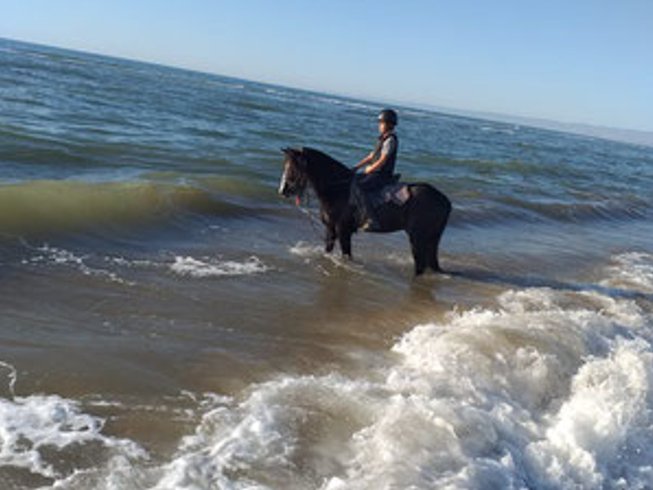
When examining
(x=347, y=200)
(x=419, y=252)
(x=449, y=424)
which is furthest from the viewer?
(x=419, y=252)

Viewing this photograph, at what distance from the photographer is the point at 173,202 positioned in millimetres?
13664

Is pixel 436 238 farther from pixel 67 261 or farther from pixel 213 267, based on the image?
pixel 67 261

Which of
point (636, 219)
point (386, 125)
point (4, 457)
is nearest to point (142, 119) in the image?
point (636, 219)

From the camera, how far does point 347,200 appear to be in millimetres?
10539

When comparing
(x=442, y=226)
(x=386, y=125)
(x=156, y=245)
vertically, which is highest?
(x=386, y=125)

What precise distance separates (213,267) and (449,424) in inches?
208

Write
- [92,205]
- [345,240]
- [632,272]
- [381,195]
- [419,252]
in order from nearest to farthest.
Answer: [381,195] < [419,252] < [345,240] < [92,205] < [632,272]

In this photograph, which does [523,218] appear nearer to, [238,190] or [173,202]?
[238,190]

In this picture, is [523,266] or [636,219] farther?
[636,219]

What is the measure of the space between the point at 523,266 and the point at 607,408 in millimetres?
A: 6948

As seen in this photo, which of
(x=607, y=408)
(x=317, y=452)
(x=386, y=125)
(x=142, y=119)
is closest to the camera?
(x=317, y=452)

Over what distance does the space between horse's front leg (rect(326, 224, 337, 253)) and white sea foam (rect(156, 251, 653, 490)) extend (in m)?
3.54

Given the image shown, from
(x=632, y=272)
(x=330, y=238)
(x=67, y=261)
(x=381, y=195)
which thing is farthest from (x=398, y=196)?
(x=632, y=272)

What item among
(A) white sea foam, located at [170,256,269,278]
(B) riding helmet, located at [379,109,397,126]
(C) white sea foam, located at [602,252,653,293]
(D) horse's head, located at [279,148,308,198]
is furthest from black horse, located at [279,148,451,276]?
(C) white sea foam, located at [602,252,653,293]
